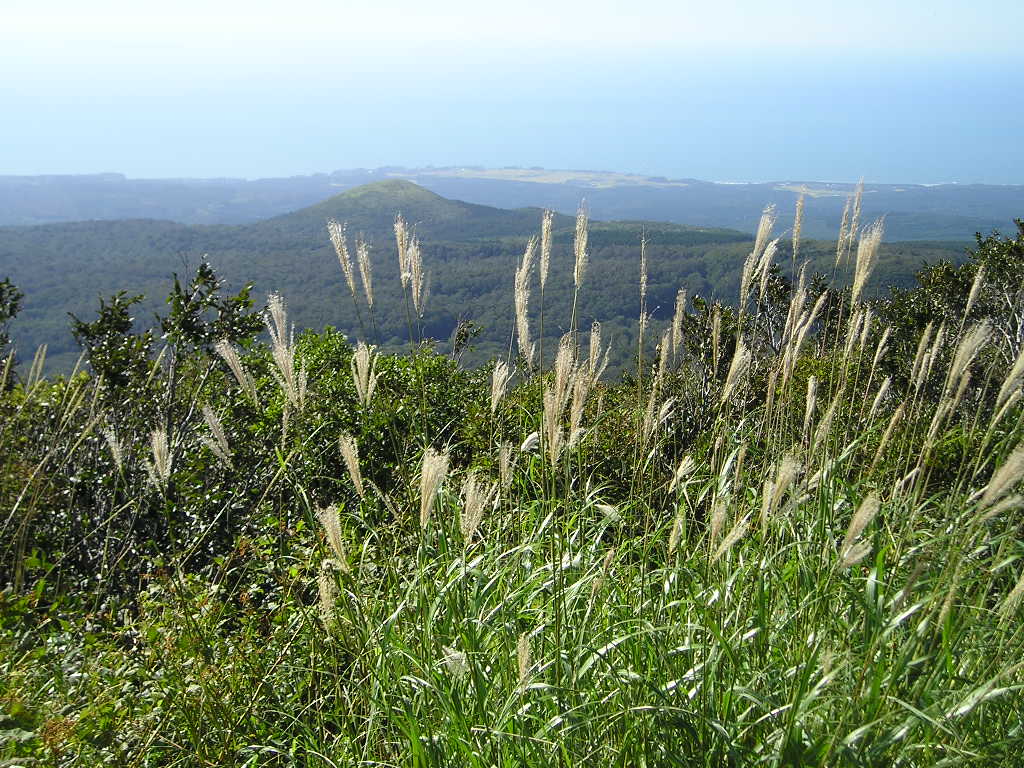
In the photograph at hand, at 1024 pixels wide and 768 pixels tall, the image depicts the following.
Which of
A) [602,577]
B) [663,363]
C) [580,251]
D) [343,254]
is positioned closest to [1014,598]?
[602,577]

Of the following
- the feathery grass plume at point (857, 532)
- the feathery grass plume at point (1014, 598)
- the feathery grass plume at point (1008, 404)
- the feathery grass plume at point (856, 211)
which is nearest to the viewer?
the feathery grass plume at point (857, 532)

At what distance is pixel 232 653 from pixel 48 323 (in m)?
76.5

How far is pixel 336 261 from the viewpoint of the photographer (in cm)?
8125

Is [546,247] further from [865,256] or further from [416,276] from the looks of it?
[865,256]

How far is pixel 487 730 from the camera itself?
5.72ft

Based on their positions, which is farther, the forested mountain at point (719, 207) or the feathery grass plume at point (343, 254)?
the forested mountain at point (719, 207)

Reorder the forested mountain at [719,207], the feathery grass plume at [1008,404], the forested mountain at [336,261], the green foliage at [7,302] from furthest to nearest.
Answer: the forested mountain at [719,207] → the forested mountain at [336,261] → the green foliage at [7,302] → the feathery grass plume at [1008,404]

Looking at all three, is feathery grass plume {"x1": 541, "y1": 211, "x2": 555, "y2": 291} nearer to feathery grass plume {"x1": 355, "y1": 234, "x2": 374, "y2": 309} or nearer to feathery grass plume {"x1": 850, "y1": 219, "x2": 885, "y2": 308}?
feathery grass plume {"x1": 355, "y1": 234, "x2": 374, "y2": 309}

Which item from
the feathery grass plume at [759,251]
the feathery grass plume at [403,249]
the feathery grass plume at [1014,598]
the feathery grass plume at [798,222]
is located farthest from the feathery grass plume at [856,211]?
the feathery grass plume at [403,249]

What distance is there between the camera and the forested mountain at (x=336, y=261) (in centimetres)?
4322

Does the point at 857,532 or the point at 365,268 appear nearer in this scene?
the point at 857,532

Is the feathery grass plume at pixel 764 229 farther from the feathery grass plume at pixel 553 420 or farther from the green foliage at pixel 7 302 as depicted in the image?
the green foliage at pixel 7 302

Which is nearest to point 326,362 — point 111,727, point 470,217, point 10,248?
point 111,727

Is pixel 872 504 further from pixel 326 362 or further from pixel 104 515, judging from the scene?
pixel 326 362
